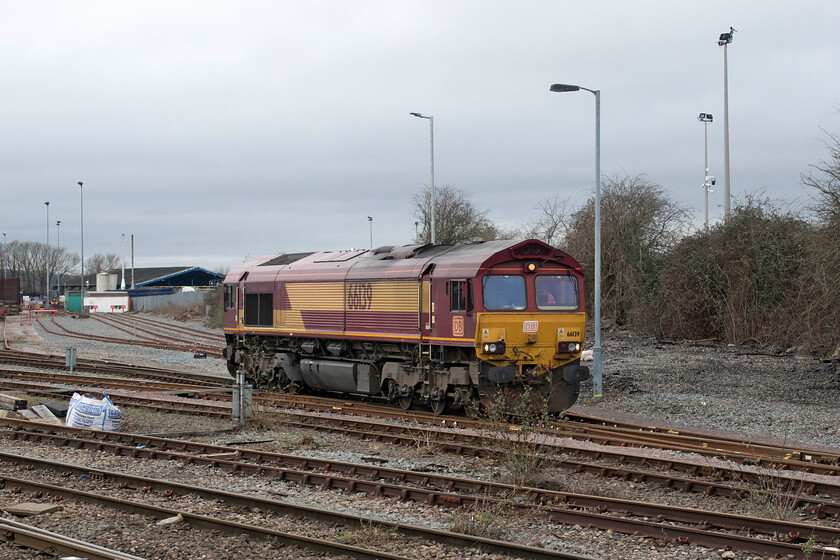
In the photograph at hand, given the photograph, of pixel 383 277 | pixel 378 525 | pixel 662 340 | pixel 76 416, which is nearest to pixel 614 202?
pixel 662 340

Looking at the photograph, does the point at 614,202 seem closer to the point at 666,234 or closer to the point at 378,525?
the point at 666,234

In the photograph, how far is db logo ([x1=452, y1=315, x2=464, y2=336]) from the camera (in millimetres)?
15102

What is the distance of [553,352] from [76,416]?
8.64 m

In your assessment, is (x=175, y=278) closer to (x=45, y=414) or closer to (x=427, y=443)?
(x=45, y=414)

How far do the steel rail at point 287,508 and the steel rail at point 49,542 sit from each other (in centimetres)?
188

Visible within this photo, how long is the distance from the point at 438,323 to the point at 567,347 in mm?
2472

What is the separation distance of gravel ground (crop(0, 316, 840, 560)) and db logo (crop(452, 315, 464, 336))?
117 inches

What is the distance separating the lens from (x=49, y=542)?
289 inches

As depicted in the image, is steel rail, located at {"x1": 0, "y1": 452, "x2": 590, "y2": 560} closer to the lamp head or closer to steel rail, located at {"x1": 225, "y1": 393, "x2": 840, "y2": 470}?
steel rail, located at {"x1": 225, "y1": 393, "x2": 840, "y2": 470}

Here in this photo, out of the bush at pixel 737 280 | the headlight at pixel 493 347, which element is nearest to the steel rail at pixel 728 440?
the headlight at pixel 493 347

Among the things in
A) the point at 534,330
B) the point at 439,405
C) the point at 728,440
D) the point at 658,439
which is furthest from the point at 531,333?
the point at 728,440

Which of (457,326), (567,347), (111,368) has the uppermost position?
(457,326)

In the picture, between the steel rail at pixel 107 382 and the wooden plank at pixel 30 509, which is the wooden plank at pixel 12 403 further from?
the wooden plank at pixel 30 509

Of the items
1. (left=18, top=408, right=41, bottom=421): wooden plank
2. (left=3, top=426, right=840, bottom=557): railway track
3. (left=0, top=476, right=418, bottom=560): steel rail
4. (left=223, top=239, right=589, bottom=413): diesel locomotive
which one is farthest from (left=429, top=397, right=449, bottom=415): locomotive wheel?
(left=0, top=476, right=418, bottom=560): steel rail
